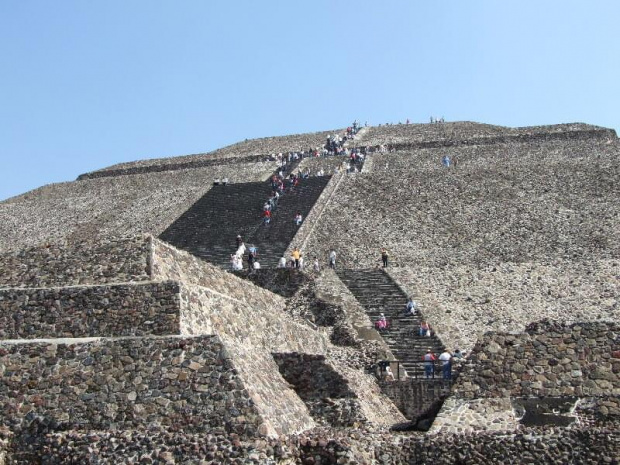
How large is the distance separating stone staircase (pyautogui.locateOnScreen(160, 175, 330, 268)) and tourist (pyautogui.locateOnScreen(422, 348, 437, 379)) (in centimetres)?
880

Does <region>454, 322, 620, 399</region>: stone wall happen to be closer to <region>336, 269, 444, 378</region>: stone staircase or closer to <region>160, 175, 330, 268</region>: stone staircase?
<region>336, 269, 444, 378</region>: stone staircase

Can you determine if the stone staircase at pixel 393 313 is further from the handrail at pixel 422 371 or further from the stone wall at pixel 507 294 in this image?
the stone wall at pixel 507 294

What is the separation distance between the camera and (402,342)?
20.1m

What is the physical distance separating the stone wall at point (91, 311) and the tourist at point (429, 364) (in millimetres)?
5672

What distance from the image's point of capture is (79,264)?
17078 mm

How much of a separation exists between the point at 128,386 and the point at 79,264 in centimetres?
574

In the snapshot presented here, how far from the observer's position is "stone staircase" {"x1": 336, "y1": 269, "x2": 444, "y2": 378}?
1950 cm

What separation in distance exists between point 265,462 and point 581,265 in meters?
15.6

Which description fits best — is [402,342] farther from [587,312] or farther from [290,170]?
[290,170]

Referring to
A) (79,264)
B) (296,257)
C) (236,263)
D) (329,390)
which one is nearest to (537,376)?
(329,390)

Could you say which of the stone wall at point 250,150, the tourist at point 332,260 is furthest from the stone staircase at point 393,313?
the stone wall at point 250,150

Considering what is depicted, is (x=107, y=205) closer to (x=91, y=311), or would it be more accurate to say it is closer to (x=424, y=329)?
(x=424, y=329)

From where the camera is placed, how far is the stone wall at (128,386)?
11.5m

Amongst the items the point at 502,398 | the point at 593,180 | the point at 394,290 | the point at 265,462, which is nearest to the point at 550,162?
the point at 593,180
